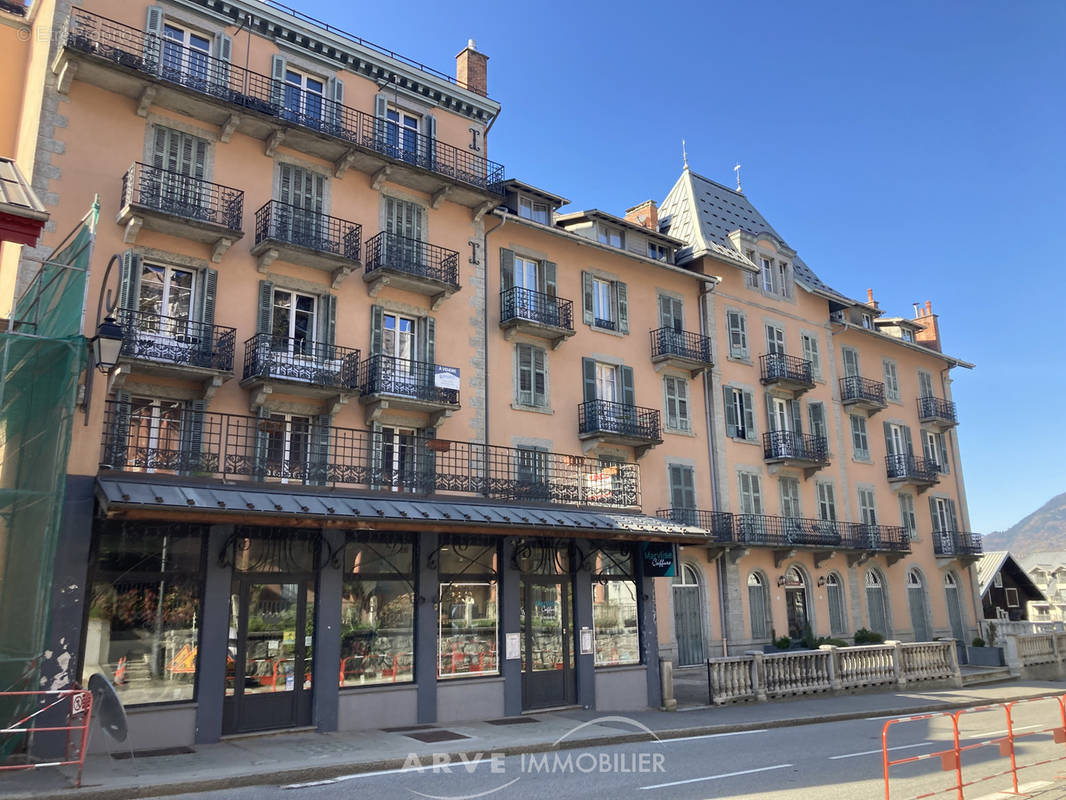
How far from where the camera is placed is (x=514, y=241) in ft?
78.6

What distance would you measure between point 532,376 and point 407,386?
4.95 metres

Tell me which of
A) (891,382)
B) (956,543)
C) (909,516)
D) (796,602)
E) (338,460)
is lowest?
(796,602)

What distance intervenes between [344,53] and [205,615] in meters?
14.1

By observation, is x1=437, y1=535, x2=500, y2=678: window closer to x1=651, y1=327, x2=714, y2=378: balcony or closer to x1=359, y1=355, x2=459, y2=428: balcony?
x1=359, y1=355, x2=459, y2=428: balcony

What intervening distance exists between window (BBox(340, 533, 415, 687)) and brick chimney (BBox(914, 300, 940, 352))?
112 feet

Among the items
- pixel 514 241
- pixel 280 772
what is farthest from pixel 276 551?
pixel 514 241

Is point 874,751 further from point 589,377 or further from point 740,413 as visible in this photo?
point 740,413

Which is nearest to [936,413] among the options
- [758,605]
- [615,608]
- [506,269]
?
[758,605]

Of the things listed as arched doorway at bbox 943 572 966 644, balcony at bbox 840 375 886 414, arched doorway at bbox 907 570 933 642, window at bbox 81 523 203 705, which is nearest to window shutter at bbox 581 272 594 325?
balcony at bbox 840 375 886 414

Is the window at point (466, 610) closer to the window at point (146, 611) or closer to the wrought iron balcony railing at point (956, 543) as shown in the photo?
the window at point (146, 611)

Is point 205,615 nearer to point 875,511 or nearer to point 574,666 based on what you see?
point 574,666

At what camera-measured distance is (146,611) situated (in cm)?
1352

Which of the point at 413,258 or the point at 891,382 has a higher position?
the point at 891,382

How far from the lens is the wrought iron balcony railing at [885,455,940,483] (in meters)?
34.7
